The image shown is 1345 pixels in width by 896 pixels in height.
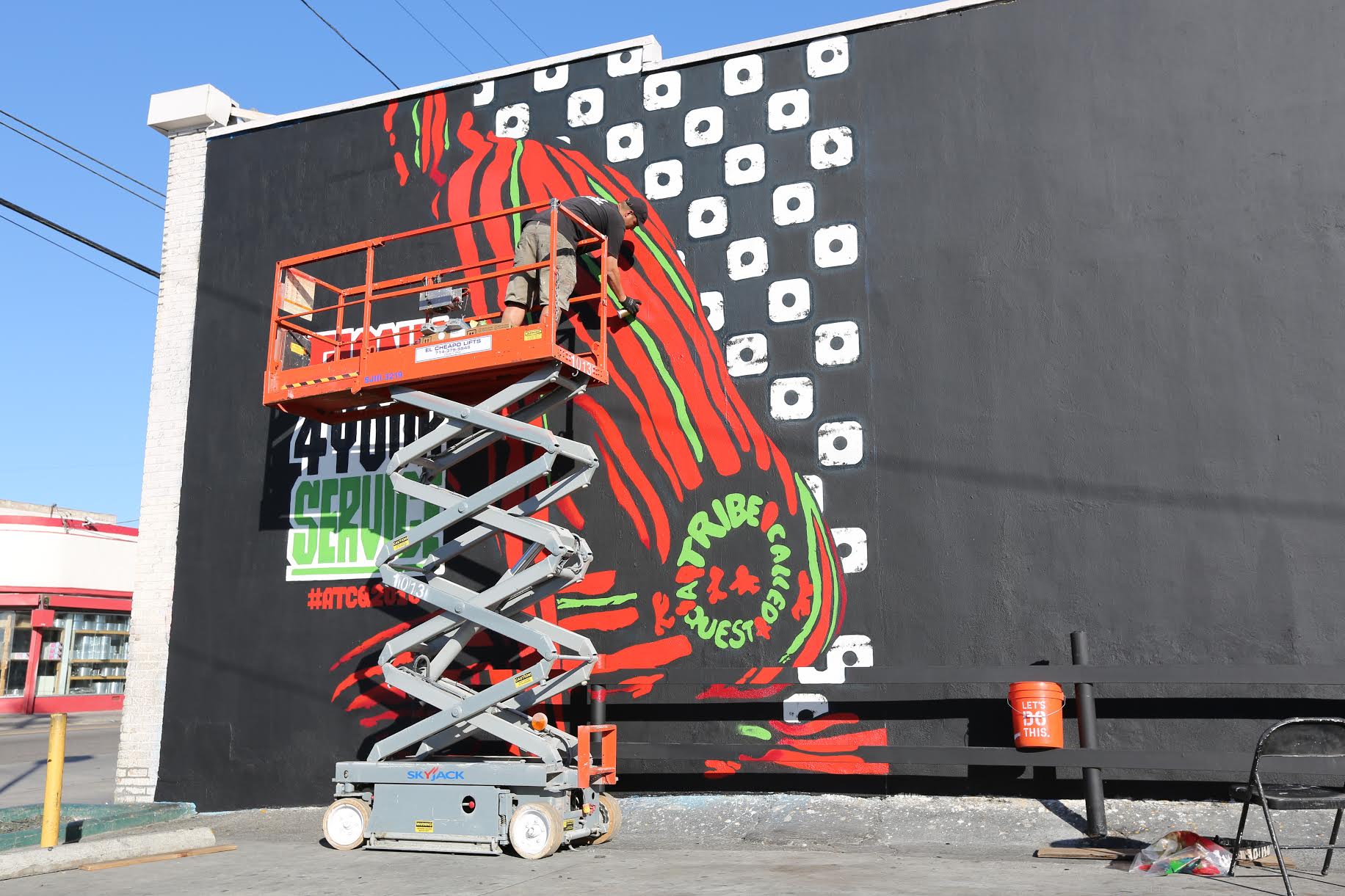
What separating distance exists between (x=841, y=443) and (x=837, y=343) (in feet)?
3.05

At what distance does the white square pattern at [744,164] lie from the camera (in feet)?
33.5

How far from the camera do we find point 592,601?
998 centimetres

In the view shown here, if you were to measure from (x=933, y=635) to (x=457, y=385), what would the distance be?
4.61 metres

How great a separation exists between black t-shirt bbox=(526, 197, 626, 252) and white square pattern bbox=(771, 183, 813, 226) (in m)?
1.49

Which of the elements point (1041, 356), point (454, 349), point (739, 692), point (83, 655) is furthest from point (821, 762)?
point (83, 655)

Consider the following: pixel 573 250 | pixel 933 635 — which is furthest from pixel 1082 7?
pixel 933 635

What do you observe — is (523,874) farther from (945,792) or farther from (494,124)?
(494,124)

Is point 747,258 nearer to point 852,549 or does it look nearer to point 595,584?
point 852,549

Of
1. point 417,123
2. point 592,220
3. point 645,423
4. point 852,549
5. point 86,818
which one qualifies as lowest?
point 86,818

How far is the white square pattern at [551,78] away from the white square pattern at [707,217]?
212 cm

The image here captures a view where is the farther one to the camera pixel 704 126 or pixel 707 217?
pixel 704 126

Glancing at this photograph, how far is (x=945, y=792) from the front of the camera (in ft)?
28.2

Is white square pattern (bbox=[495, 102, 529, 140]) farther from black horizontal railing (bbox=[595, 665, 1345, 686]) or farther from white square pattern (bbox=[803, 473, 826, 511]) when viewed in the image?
black horizontal railing (bbox=[595, 665, 1345, 686])

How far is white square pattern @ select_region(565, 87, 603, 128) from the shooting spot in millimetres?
10922
